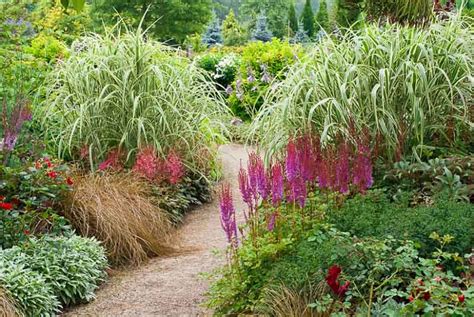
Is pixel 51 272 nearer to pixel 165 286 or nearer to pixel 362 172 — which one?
pixel 165 286

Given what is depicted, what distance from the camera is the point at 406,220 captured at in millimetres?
3299

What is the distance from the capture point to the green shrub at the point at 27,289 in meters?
3.48

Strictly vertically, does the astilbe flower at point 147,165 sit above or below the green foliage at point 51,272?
above

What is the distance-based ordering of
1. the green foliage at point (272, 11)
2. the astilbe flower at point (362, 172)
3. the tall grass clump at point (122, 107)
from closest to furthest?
1. the astilbe flower at point (362, 172)
2. the tall grass clump at point (122, 107)
3. the green foliage at point (272, 11)

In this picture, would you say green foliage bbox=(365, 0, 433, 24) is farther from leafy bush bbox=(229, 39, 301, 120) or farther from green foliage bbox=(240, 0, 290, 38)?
green foliage bbox=(240, 0, 290, 38)

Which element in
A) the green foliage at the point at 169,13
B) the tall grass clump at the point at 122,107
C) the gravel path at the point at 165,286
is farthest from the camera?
the green foliage at the point at 169,13

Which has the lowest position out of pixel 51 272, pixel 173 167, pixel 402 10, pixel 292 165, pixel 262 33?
pixel 51 272

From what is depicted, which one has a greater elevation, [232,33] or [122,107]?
[232,33]

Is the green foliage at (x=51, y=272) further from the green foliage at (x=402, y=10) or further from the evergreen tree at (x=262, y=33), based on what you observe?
the evergreen tree at (x=262, y=33)

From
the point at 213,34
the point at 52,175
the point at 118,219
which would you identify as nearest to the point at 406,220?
the point at 118,219

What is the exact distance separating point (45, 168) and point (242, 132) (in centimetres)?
525

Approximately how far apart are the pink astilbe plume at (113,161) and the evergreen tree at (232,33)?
22.6m

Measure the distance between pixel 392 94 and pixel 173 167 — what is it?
179 centimetres

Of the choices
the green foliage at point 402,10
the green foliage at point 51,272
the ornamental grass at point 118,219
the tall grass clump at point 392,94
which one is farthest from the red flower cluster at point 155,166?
the green foliage at point 402,10
